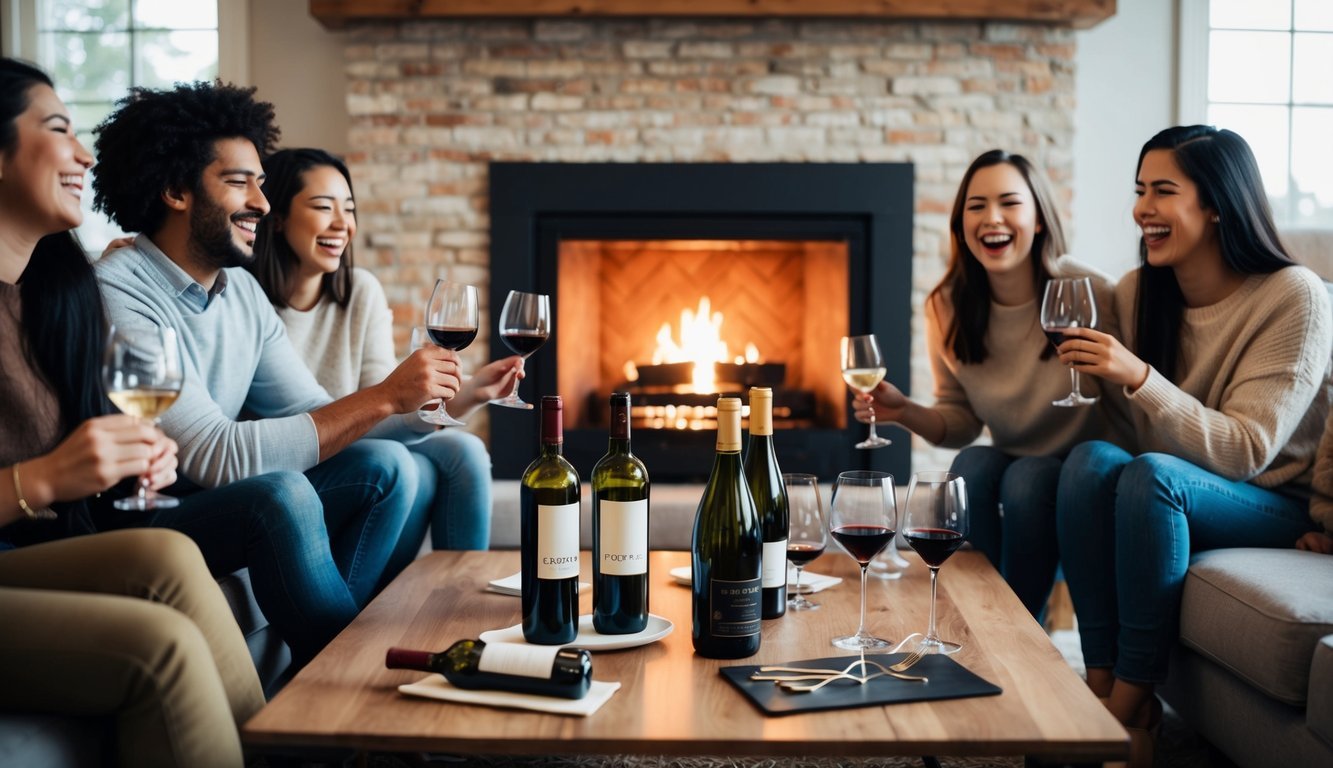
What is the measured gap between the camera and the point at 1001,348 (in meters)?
2.50

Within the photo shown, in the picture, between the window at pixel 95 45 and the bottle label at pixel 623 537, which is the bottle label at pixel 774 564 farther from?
the window at pixel 95 45

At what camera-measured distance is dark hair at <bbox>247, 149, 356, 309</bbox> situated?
8.27ft

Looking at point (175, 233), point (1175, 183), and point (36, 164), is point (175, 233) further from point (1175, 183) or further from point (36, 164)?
point (1175, 183)

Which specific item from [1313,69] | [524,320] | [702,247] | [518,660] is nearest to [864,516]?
[518,660]

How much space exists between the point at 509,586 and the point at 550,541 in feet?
1.19

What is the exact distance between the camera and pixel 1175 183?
2.18m

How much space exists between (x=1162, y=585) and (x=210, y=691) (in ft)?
4.87

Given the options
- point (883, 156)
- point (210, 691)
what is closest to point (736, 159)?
point (883, 156)

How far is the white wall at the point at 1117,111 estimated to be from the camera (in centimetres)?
355

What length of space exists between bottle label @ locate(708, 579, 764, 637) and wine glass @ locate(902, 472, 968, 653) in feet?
0.68

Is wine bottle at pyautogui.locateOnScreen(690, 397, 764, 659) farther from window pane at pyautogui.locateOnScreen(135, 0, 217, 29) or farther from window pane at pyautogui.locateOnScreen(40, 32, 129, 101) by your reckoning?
window pane at pyautogui.locateOnScreen(40, 32, 129, 101)

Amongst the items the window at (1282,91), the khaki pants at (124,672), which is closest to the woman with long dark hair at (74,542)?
the khaki pants at (124,672)

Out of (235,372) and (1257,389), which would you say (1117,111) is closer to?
(1257,389)

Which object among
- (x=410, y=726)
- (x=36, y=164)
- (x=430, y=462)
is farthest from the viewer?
(x=430, y=462)
